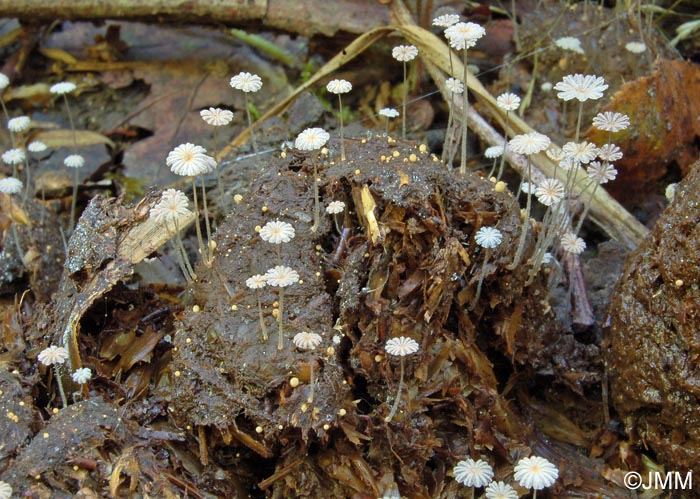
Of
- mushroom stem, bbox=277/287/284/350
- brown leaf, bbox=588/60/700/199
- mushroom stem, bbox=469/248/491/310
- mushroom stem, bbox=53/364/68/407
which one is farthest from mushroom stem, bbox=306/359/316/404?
brown leaf, bbox=588/60/700/199

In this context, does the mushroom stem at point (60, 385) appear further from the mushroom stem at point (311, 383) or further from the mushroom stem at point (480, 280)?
the mushroom stem at point (480, 280)

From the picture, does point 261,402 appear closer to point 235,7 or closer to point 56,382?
point 56,382

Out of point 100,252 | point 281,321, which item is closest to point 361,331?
point 281,321

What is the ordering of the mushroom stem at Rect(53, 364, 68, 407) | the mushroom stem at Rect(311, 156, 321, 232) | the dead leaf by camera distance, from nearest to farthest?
the mushroom stem at Rect(53, 364, 68, 407), the mushroom stem at Rect(311, 156, 321, 232), the dead leaf

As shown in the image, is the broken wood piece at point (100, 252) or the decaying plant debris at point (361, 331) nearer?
the decaying plant debris at point (361, 331)

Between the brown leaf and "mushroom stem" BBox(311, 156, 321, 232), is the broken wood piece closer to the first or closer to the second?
"mushroom stem" BBox(311, 156, 321, 232)

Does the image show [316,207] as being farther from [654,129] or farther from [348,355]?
[654,129]

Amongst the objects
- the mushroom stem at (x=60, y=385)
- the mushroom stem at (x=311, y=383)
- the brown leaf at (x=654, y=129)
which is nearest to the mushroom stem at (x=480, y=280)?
the mushroom stem at (x=311, y=383)

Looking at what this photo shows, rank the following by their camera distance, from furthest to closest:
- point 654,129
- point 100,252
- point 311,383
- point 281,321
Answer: point 654,129 < point 100,252 < point 281,321 < point 311,383

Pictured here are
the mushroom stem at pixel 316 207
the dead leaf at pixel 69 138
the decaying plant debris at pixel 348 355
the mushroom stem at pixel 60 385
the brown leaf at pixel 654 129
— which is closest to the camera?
the decaying plant debris at pixel 348 355

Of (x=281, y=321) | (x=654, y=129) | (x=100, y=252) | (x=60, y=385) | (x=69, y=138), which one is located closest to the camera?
(x=281, y=321)

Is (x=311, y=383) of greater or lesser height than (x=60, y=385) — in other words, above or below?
above

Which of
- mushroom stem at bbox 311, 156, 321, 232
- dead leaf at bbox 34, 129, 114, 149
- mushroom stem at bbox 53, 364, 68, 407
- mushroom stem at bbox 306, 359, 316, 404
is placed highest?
mushroom stem at bbox 311, 156, 321, 232
